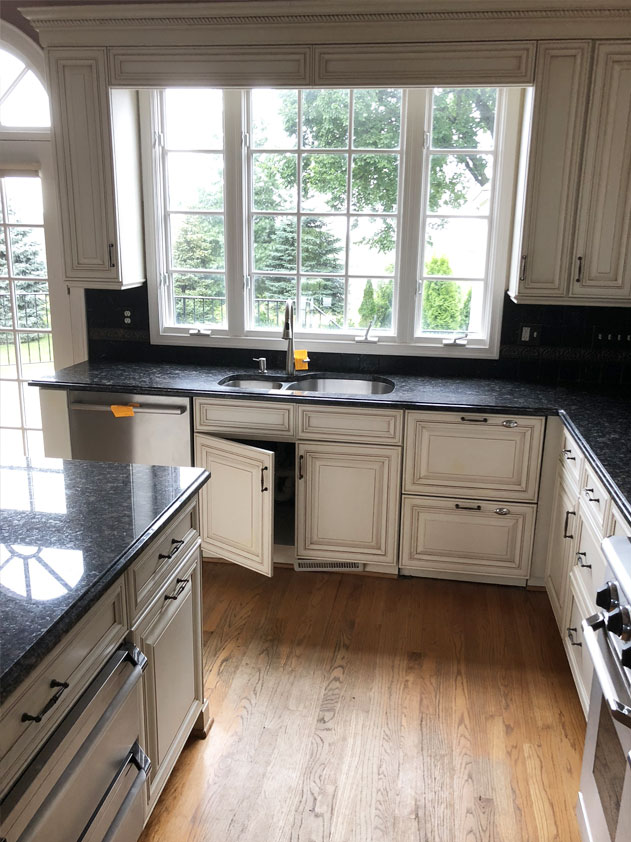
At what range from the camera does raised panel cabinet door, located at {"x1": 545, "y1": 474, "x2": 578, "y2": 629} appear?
257 centimetres

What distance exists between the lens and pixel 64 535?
1581 millimetres

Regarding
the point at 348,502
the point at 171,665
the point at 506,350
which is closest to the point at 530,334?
the point at 506,350

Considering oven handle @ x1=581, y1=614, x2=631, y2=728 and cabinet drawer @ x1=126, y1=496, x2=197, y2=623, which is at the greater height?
cabinet drawer @ x1=126, y1=496, x2=197, y2=623

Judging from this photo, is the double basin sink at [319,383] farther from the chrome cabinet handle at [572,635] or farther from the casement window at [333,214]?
the chrome cabinet handle at [572,635]

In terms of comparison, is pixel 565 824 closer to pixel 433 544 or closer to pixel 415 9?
pixel 433 544

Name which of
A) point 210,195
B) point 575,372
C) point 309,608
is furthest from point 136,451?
point 575,372

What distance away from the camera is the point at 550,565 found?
2979 millimetres

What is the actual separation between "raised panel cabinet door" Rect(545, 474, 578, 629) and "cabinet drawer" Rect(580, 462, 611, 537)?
0.15 metres

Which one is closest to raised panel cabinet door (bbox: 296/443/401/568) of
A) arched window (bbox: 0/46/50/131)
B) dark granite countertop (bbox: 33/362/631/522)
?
dark granite countertop (bbox: 33/362/631/522)

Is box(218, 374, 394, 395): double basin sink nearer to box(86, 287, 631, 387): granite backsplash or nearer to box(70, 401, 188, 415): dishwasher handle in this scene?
box(86, 287, 631, 387): granite backsplash

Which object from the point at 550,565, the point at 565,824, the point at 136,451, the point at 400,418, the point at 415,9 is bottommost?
the point at 565,824

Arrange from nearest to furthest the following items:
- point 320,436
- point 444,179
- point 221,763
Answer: point 221,763 < point 320,436 < point 444,179

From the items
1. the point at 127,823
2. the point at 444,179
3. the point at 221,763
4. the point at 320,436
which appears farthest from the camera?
the point at 444,179

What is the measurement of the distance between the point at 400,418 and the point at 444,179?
1.23 m
